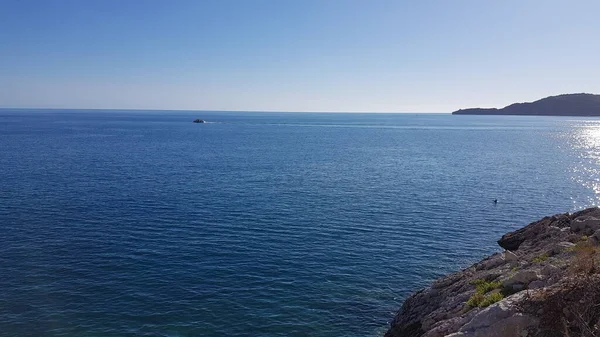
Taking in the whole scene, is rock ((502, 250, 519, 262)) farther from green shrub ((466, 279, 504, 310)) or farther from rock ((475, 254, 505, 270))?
green shrub ((466, 279, 504, 310))

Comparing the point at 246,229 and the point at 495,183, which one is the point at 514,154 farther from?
the point at 246,229

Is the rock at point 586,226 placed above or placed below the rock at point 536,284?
above

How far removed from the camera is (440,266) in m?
43.4

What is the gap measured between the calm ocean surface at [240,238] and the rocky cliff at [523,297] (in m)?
5.04

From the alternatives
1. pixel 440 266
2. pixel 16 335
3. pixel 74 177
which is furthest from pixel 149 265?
pixel 74 177

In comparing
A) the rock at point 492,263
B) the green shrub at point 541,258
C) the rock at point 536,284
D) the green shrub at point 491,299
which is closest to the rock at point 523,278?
the rock at point 536,284

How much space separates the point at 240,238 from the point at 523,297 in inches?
1349

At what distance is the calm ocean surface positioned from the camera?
110ft

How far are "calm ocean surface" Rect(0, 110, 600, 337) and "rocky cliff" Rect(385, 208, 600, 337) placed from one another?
504 centimetres

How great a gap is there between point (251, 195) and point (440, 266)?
3543 cm

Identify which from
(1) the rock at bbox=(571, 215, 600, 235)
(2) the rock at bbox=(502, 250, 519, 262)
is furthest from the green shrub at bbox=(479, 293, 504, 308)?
(1) the rock at bbox=(571, 215, 600, 235)

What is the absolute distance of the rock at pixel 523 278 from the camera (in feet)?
77.7

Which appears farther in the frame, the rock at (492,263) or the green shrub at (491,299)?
the rock at (492,263)

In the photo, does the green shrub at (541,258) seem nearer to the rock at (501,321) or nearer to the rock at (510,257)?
the rock at (510,257)
